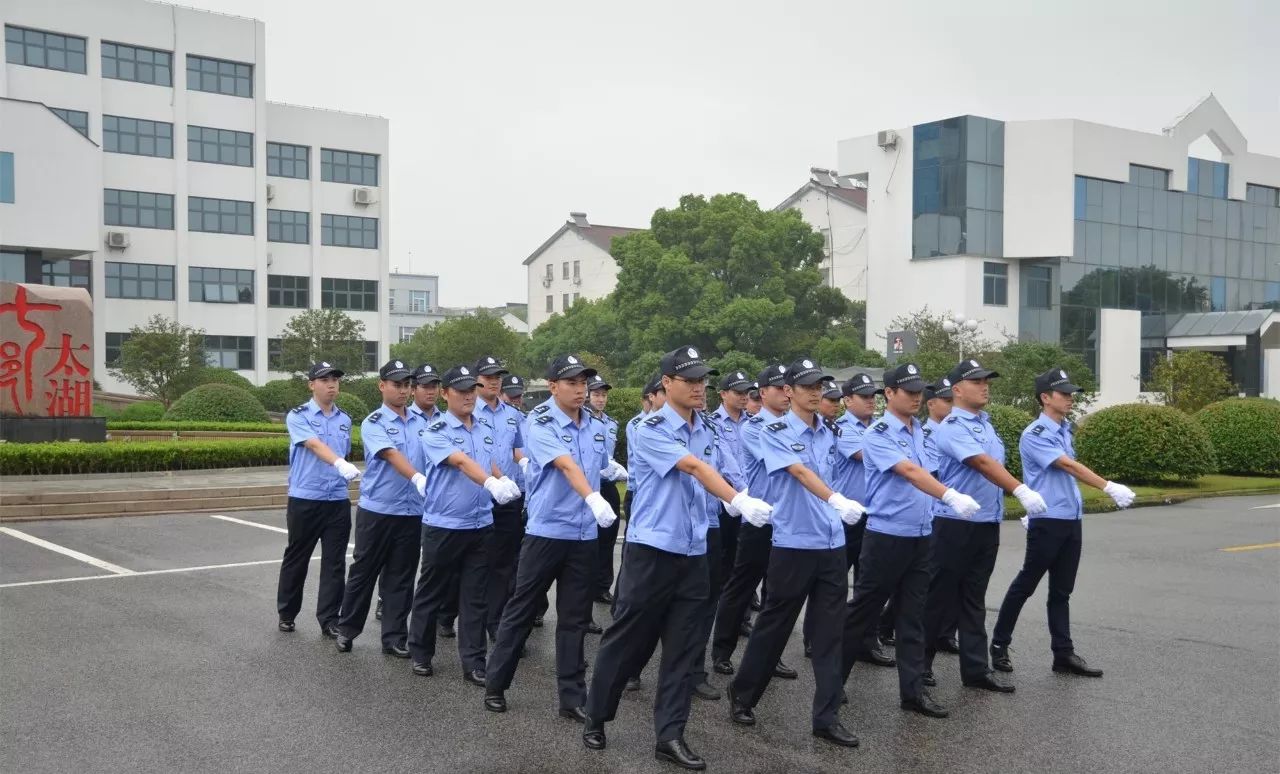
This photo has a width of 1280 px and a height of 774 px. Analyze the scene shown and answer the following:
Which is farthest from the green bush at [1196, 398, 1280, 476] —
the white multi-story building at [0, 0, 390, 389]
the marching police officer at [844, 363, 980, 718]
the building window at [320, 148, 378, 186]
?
the building window at [320, 148, 378, 186]

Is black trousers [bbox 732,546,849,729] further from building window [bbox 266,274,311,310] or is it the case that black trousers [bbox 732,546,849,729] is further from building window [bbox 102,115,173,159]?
building window [bbox 266,274,311,310]

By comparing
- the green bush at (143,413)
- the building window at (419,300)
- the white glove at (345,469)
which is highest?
the building window at (419,300)

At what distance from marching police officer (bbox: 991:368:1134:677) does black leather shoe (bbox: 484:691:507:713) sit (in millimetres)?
3137

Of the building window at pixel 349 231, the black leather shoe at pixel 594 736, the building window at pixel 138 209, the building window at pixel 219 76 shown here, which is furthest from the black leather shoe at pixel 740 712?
the building window at pixel 349 231

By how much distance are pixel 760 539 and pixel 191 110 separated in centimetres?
4386

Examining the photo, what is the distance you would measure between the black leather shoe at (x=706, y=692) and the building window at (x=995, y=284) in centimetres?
4173

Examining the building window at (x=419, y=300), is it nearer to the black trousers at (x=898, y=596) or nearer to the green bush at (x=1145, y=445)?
the green bush at (x=1145, y=445)

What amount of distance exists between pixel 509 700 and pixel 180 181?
43.3m

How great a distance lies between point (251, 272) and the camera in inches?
1873

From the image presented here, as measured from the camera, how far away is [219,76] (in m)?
46.0

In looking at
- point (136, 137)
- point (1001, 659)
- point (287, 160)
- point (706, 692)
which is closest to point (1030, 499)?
point (1001, 659)

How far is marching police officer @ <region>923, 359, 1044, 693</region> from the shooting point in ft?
22.6

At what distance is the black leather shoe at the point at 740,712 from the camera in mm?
6137

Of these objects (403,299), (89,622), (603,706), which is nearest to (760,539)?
(603,706)
